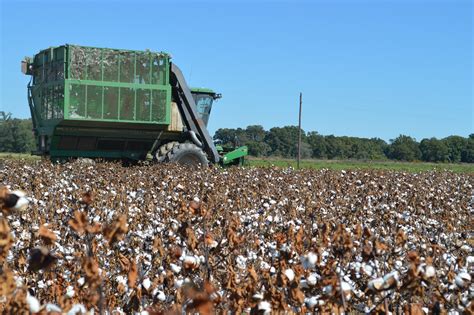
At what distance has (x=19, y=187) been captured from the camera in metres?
13.1

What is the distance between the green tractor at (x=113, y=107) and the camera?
20141mm

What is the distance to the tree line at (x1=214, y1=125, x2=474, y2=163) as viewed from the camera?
90.2 metres

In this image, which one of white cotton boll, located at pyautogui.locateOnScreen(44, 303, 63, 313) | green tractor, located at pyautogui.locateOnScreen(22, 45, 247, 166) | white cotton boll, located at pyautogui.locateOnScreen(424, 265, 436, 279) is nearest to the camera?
white cotton boll, located at pyautogui.locateOnScreen(44, 303, 63, 313)

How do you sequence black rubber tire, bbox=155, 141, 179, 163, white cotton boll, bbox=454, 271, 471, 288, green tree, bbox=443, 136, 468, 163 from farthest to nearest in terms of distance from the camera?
green tree, bbox=443, 136, 468, 163 < black rubber tire, bbox=155, 141, 179, 163 < white cotton boll, bbox=454, 271, 471, 288

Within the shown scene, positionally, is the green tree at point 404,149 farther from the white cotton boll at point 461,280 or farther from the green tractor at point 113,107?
the white cotton boll at point 461,280

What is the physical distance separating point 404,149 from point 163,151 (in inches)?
2920

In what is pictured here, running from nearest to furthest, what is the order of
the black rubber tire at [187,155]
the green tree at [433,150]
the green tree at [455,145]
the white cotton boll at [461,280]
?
the white cotton boll at [461,280], the black rubber tire at [187,155], the green tree at [455,145], the green tree at [433,150]

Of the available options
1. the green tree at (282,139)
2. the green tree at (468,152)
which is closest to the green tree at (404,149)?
the green tree at (468,152)

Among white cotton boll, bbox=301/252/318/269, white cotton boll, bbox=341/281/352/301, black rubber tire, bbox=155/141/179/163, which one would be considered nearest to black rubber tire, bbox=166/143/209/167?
black rubber tire, bbox=155/141/179/163

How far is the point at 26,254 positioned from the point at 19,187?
6.80m

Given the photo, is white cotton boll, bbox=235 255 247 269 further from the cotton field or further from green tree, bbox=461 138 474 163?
green tree, bbox=461 138 474 163

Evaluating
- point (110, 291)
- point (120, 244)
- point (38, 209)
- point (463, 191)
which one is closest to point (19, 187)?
point (38, 209)

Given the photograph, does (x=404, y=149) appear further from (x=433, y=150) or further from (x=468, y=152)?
(x=468, y=152)

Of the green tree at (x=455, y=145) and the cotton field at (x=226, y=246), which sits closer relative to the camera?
the cotton field at (x=226, y=246)
